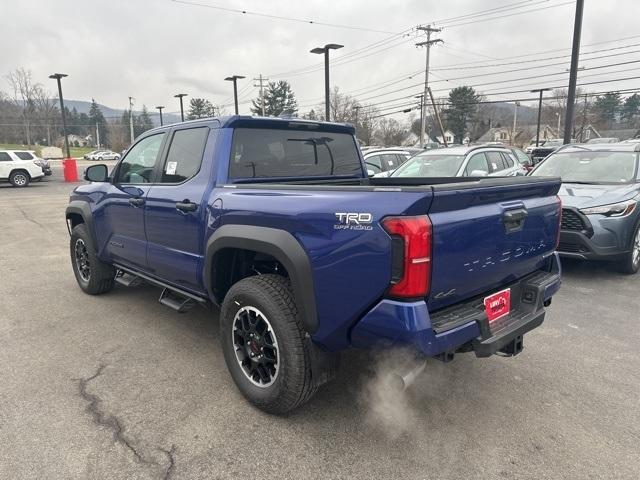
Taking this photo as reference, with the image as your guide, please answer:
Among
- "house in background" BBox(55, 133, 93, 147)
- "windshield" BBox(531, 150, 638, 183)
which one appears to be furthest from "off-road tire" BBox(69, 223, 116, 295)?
"house in background" BBox(55, 133, 93, 147)

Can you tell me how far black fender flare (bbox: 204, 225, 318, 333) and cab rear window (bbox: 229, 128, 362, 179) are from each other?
2.24ft

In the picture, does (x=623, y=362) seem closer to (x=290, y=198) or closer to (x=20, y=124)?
(x=290, y=198)

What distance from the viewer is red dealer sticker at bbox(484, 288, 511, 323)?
2.68 metres

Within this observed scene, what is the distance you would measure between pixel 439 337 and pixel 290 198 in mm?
1111

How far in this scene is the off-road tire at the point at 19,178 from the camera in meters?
21.7

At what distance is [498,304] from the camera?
2.76 m

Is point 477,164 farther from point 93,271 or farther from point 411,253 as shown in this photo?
point 411,253

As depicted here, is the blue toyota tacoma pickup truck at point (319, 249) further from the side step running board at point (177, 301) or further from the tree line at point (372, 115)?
the tree line at point (372, 115)

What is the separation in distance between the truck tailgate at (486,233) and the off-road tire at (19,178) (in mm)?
24565

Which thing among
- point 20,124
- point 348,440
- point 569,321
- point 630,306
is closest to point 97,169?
point 348,440

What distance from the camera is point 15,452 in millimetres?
2566

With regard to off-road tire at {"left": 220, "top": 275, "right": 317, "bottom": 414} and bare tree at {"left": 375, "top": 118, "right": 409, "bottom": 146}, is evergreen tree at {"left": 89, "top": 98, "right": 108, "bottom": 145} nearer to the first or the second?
bare tree at {"left": 375, "top": 118, "right": 409, "bottom": 146}

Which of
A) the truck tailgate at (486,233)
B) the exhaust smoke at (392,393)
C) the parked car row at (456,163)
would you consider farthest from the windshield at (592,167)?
the exhaust smoke at (392,393)

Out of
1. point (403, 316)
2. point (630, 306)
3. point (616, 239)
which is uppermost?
point (403, 316)
